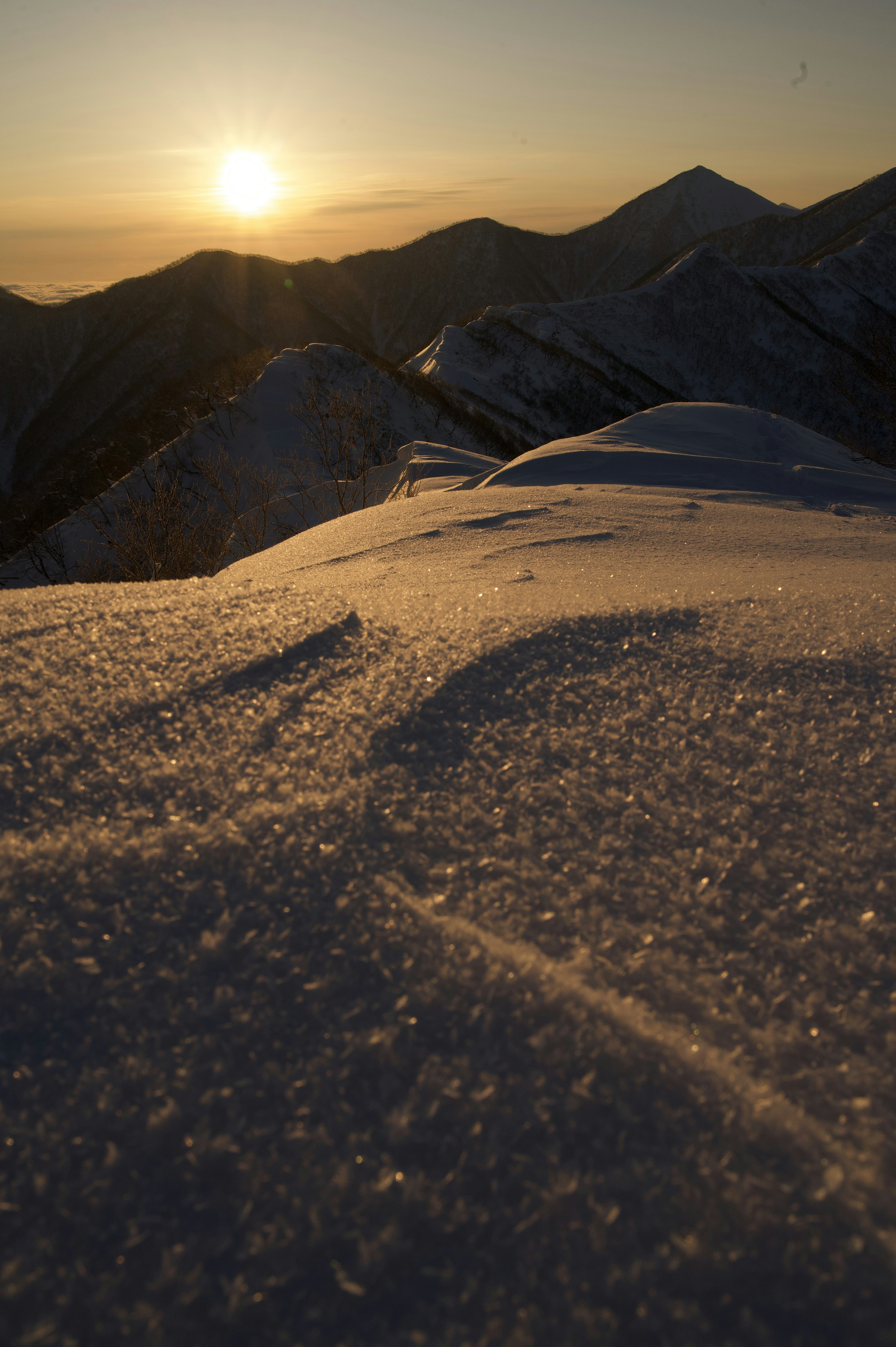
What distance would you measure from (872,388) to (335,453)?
1653 cm

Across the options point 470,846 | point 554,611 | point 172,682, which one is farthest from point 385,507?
point 470,846

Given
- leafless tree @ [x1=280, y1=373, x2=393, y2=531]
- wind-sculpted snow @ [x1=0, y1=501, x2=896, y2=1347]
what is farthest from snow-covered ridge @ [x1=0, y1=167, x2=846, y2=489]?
wind-sculpted snow @ [x1=0, y1=501, x2=896, y2=1347]

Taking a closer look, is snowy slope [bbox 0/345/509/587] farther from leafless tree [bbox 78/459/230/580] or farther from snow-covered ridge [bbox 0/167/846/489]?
snow-covered ridge [bbox 0/167/846/489]

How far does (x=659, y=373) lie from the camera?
43.8 meters

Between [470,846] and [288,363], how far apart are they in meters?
23.4

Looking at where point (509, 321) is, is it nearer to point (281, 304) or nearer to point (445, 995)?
point (281, 304)

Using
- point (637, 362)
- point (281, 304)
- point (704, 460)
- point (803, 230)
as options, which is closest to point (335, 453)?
point (704, 460)

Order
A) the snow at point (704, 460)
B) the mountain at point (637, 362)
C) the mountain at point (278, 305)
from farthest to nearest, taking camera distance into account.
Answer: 1. the mountain at point (278, 305)
2. the mountain at point (637, 362)
3. the snow at point (704, 460)

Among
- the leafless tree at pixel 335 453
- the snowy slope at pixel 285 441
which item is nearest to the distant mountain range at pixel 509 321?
the snowy slope at pixel 285 441

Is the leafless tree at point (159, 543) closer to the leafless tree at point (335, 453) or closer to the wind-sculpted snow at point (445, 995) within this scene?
the leafless tree at point (335, 453)

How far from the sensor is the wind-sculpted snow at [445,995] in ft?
1.82

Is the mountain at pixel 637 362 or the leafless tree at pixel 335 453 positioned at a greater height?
the mountain at pixel 637 362

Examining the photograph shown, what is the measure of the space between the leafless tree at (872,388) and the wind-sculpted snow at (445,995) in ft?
27.7

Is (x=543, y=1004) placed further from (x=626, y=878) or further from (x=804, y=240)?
(x=804, y=240)
